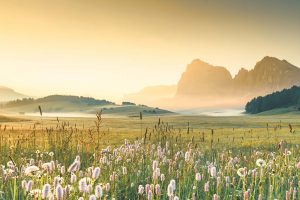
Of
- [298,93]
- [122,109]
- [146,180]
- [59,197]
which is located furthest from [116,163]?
[298,93]

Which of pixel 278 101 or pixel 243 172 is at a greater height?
pixel 278 101

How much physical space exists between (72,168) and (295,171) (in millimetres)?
9046

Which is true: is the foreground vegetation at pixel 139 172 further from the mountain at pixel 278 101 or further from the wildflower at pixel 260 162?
the mountain at pixel 278 101

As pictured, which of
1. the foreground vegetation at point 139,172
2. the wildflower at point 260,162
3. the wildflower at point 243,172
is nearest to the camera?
the foreground vegetation at point 139,172

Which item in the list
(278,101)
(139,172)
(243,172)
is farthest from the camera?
(278,101)

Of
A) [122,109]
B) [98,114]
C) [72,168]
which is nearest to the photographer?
[72,168]

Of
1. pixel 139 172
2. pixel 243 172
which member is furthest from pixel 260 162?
pixel 139 172

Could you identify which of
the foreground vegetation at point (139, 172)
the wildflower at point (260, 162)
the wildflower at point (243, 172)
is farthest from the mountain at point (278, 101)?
the wildflower at point (243, 172)

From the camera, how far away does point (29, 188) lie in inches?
226

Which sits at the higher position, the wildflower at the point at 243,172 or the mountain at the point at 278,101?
the mountain at the point at 278,101

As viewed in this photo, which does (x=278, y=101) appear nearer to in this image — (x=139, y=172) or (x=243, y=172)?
(x=139, y=172)

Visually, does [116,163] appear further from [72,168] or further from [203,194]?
[72,168]

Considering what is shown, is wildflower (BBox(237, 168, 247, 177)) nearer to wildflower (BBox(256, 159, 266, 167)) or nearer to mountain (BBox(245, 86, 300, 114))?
wildflower (BBox(256, 159, 266, 167))

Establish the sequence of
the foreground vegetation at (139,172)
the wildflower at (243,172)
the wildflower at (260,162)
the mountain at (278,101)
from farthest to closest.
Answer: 1. the mountain at (278,101)
2. the wildflower at (260,162)
3. the wildflower at (243,172)
4. the foreground vegetation at (139,172)
